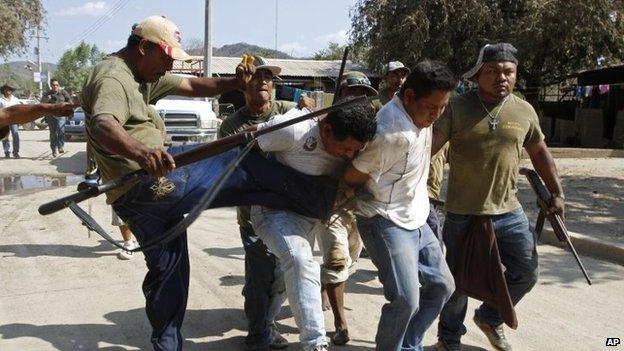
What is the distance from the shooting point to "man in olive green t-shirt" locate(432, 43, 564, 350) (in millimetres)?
3561

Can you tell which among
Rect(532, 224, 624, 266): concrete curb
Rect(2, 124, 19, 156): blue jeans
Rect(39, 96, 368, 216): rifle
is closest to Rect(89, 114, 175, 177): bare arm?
Rect(39, 96, 368, 216): rifle

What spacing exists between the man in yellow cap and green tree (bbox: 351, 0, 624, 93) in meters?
19.9

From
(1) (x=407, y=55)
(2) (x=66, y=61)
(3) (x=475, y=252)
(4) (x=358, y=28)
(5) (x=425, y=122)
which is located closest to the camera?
(5) (x=425, y=122)

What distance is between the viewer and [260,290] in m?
3.71

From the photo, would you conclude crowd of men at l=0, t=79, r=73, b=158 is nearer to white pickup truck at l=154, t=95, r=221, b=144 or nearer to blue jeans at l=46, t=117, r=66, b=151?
blue jeans at l=46, t=117, r=66, b=151

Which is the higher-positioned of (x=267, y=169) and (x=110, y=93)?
(x=110, y=93)

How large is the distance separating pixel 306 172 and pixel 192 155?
599mm

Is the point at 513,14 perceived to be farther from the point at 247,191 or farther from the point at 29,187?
the point at 247,191

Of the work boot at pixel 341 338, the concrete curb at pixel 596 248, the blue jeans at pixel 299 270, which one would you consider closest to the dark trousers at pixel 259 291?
the work boot at pixel 341 338

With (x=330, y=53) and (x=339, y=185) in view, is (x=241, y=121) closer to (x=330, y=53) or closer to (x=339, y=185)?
(x=339, y=185)

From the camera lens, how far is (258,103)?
4.05 meters

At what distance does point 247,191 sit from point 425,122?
97 cm

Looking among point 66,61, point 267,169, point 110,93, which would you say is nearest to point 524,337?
point 267,169

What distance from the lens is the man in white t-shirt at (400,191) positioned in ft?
9.82
